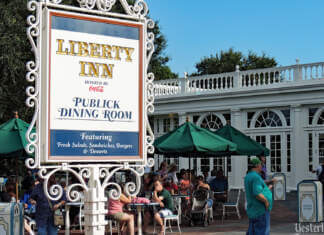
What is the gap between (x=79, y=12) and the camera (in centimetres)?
699

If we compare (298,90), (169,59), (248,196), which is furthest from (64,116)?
(169,59)

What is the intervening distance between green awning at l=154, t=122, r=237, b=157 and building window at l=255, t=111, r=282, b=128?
11089 mm

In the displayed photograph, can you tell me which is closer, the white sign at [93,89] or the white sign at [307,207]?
the white sign at [93,89]

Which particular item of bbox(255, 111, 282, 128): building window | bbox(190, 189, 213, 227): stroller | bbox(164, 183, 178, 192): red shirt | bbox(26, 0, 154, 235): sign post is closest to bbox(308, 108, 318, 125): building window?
bbox(255, 111, 282, 128): building window

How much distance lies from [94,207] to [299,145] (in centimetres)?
1992

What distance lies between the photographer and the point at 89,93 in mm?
6602

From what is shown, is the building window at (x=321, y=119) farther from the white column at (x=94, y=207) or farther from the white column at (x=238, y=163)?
the white column at (x=94, y=207)

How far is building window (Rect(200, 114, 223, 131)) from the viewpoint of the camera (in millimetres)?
28891

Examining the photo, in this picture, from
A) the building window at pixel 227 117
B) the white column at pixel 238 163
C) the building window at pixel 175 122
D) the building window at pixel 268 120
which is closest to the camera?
the building window at pixel 268 120

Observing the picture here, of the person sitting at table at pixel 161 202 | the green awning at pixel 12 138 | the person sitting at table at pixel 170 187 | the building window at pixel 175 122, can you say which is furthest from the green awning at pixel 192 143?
the building window at pixel 175 122

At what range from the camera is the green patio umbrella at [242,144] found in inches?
656

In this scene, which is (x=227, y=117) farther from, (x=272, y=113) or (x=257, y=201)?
(x=257, y=201)

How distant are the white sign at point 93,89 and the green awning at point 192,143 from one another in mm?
8248

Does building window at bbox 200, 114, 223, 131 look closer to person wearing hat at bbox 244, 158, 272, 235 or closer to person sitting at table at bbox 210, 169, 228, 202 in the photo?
person sitting at table at bbox 210, 169, 228, 202
